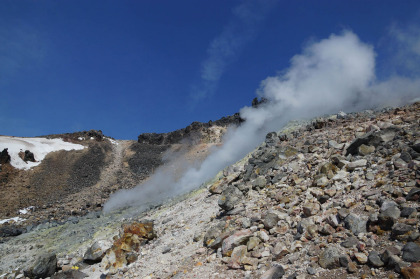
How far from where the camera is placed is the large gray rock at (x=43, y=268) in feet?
32.1

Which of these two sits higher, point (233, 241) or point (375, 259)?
point (233, 241)

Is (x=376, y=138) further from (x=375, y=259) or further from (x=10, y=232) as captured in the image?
(x=10, y=232)

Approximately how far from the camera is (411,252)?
13.9 feet

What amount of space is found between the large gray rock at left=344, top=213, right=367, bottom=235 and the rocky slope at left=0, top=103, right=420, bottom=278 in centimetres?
2

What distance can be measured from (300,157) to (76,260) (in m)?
10.5

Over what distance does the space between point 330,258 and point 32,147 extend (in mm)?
52066

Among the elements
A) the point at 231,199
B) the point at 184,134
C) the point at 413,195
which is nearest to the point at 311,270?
the point at 413,195

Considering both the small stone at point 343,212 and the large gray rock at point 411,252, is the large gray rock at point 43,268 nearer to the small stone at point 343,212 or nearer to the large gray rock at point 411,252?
the small stone at point 343,212

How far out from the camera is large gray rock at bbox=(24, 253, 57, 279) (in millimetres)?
9773

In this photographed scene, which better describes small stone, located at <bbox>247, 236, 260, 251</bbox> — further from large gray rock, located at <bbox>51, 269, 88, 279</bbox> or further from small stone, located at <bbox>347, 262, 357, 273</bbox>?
large gray rock, located at <bbox>51, 269, 88, 279</bbox>

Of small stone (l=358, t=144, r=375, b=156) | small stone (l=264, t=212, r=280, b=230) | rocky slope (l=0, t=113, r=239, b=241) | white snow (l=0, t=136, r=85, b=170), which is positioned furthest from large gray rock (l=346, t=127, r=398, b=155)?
white snow (l=0, t=136, r=85, b=170)

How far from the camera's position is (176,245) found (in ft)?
28.9

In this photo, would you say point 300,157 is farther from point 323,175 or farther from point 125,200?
point 125,200

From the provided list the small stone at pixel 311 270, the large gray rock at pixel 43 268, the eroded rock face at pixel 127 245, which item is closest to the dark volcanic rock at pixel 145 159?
the large gray rock at pixel 43 268
